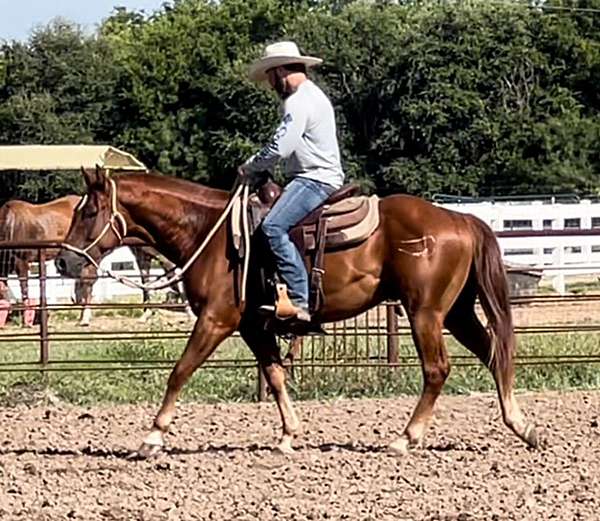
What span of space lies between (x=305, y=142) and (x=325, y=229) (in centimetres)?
53

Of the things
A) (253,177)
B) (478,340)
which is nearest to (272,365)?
(253,177)

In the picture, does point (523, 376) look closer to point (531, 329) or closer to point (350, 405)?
point (531, 329)

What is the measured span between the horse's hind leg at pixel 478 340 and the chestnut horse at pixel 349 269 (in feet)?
0.04

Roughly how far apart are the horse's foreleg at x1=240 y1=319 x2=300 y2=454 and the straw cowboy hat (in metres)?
1.50

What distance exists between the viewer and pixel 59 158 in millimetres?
27266

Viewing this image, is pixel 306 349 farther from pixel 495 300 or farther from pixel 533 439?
pixel 533 439

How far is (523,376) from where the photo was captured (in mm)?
12422

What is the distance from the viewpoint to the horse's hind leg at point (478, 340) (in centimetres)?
823

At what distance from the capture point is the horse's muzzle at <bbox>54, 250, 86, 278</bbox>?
8.30 metres

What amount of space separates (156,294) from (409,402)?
9745 mm

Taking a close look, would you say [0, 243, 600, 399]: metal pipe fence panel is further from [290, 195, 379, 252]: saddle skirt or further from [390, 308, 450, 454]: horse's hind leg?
[290, 195, 379, 252]: saddle skirt

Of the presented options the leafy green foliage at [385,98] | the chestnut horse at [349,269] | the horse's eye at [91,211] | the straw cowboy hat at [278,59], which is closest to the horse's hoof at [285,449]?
the chestnut horse at [349,269]

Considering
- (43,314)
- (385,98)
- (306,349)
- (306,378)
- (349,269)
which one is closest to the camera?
(349,269)

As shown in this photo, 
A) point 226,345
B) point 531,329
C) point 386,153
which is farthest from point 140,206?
point 386,153
